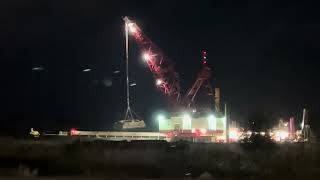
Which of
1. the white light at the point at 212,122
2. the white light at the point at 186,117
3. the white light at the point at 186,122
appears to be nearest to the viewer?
the white light at the point at 212,122

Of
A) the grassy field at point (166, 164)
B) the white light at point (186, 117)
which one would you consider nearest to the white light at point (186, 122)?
the white light at point (186, 117)

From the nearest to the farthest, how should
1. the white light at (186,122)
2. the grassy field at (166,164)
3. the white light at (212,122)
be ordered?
the grassy field at (166,164)
the white light at (212,122)
the white light at (186,122)

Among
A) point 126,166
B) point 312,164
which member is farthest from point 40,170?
point 312,164

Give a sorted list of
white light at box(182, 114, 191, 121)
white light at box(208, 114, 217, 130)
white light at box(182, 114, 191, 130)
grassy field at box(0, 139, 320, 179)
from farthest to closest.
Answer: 1. white light at box(182, 114, 191, 121)
2. white light at box(182, 114, 191, 130)
3. white light at box(208, 114, 217, 130)
4. grassy field at box(0, 139, 320, 179)

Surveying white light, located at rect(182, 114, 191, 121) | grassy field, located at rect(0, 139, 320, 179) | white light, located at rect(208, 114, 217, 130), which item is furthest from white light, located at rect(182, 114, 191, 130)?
grassy field, located at rect(0, 139, 320, 179)

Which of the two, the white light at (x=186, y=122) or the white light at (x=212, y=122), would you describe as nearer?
the white light at (x=212, y=122)

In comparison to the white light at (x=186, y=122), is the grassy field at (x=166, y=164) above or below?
below

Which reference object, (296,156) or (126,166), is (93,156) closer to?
(126,166)

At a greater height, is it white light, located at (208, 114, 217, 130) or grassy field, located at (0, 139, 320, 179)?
white light, located at (208, 114, 217, 130)

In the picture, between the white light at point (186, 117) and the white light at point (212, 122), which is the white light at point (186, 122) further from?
the white light at point (212, 122)

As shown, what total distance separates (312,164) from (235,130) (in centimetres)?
6988

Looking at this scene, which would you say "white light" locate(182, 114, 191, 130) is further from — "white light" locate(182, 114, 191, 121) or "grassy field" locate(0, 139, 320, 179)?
"grassy field" locate(0, 139, 320, 179)

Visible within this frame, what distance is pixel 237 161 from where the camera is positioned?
120 ft

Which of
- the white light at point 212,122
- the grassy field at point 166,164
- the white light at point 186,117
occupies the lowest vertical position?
the grassy field at point 166,164
